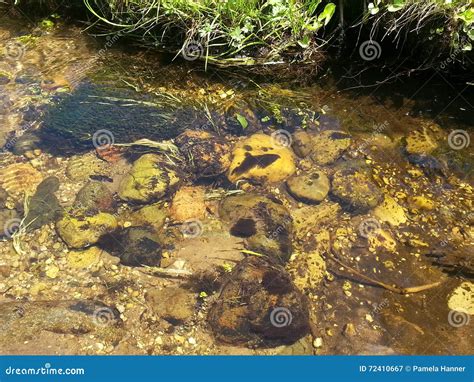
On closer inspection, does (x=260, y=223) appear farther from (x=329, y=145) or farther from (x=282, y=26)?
(x=282, y=26)

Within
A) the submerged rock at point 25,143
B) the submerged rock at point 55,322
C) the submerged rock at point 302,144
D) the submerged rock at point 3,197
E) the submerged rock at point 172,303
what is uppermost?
the submerged rock at point 302,144

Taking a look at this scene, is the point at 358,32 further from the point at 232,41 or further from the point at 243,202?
the point at 243,202

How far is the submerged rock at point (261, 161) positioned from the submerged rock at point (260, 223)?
263 mm

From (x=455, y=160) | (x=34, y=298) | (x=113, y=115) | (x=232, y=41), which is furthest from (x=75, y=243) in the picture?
(x=455, y=160)

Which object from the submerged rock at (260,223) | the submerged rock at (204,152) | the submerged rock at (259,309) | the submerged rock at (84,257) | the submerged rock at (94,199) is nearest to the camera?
the submerged rock at (259,309)

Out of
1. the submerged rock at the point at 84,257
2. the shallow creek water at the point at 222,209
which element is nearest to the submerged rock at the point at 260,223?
the shallow creek water at the point at 222,209

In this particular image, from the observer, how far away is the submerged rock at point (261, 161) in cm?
429

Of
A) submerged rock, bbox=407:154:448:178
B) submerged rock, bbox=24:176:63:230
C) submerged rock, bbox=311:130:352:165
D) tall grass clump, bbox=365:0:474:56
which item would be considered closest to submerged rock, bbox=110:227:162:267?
submerged rock, bbox=24:176:63:230

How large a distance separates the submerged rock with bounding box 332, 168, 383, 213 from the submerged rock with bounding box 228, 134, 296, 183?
49 cm

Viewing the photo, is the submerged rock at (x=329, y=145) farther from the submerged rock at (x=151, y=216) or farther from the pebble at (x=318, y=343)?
the pebble at (x=318, y=343)

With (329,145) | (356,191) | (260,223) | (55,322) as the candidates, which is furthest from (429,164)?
(55,322)

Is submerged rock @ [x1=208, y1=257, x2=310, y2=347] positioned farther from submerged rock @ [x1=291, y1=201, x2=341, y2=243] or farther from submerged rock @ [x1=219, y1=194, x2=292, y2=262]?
submerged rock @ [x1=291, y1=201, x2=341, y2=243]

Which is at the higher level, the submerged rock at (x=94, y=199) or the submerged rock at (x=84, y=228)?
the submerged rock at (x=94, y=199)

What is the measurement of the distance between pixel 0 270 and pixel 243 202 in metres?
2.23
